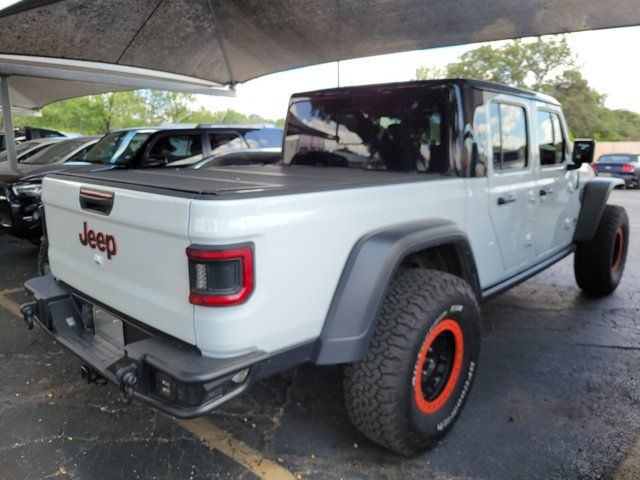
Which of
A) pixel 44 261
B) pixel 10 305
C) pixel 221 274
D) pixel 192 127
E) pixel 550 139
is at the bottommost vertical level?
pixel 10 305

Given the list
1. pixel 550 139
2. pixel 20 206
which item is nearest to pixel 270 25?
pixel 20 206

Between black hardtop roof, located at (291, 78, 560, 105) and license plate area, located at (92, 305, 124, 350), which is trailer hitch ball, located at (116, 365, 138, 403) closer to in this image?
license plate area, located at (92, 305, 124, 350)

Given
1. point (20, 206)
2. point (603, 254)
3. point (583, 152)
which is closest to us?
point (583, 152)

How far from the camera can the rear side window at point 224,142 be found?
26.7ft

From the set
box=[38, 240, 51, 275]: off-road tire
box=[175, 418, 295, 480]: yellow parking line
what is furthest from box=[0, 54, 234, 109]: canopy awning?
box=[175, 418, 295, 480]: yellow parking line

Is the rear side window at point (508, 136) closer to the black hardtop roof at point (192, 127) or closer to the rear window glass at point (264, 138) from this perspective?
the black hardtop roof at point (192, 127)

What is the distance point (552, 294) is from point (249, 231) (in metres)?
4.44

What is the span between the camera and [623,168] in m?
17.3

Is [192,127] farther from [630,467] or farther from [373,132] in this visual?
[630,467]

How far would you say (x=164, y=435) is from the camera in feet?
8.80

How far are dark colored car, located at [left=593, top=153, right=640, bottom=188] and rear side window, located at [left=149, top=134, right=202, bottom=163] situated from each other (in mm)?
14832

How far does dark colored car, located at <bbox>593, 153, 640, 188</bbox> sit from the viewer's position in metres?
17.2

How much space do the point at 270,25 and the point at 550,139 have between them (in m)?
7.18

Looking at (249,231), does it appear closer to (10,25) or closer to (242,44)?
(10,25)
